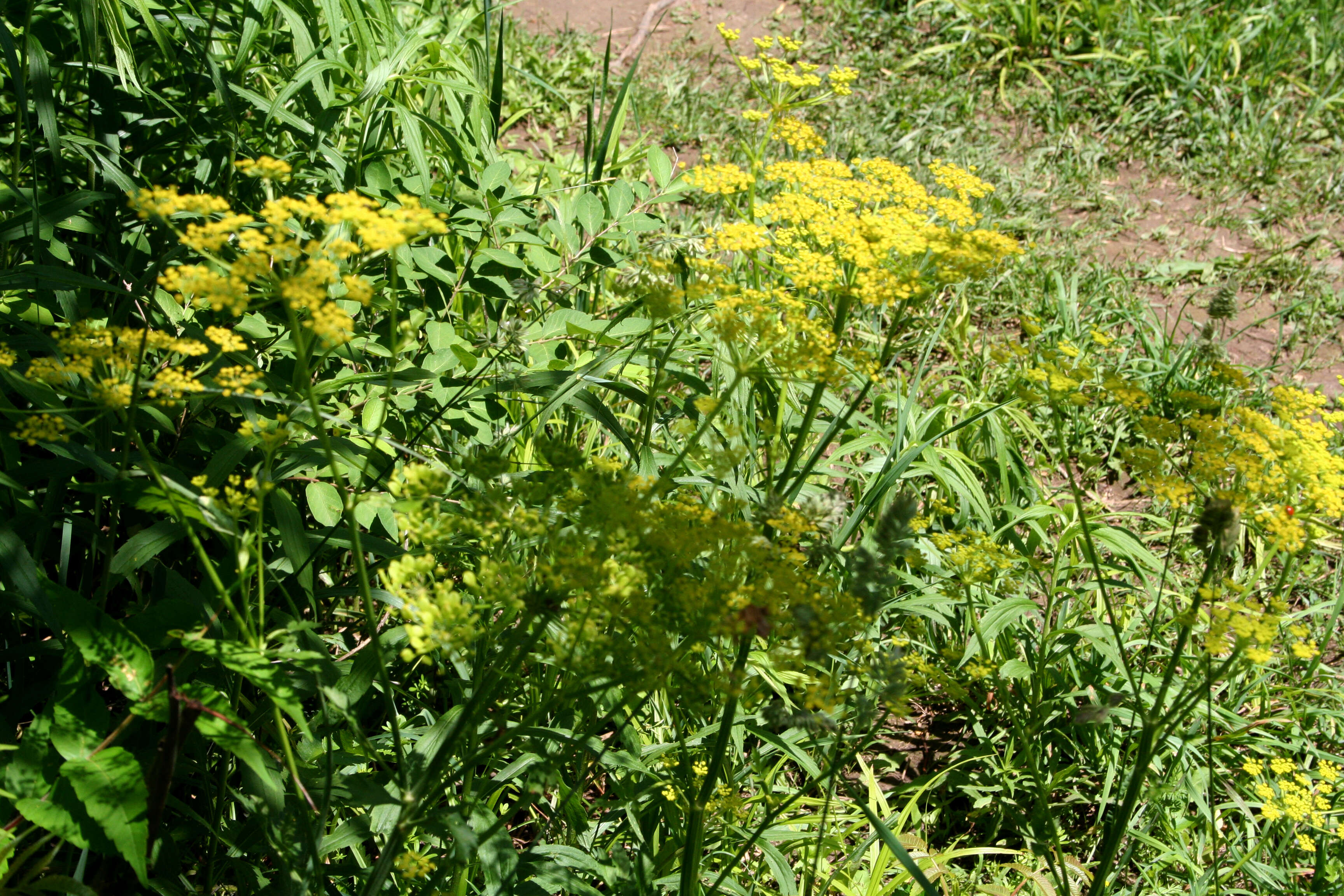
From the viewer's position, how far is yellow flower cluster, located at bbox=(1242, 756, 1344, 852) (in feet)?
7.00

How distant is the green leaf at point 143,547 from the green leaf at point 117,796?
406 millimetres

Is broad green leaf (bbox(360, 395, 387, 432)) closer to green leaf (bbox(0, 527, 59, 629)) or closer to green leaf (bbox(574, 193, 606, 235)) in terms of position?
green leaf (bbox(0, 527, 59, 629))

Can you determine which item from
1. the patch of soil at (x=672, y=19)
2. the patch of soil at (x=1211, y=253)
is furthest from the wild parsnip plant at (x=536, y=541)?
the patch of soil at (x=672, y=19)

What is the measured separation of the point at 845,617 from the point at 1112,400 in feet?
8.17

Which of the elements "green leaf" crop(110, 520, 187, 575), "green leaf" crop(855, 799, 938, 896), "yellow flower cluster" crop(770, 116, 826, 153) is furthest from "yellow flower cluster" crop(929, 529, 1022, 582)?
"green leaf" crop(110, 520, 187, 575)

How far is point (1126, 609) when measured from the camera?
2811 millimetres

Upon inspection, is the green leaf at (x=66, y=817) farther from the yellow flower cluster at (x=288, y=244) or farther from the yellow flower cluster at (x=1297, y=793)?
the yellow flower cluster at (x=1297, y=793)

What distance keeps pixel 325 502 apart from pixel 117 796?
638 millimetres

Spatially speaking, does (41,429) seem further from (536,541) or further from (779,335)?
(779,335)

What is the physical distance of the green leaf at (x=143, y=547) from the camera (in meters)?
1.58

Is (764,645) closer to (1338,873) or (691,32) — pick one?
(1338,873)

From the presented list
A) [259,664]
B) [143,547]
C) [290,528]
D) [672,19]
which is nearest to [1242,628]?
[259,664]

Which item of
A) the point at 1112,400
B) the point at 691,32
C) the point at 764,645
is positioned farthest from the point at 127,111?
the point at 691,32

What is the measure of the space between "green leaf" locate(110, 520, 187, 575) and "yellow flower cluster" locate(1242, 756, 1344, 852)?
80.3 inches
